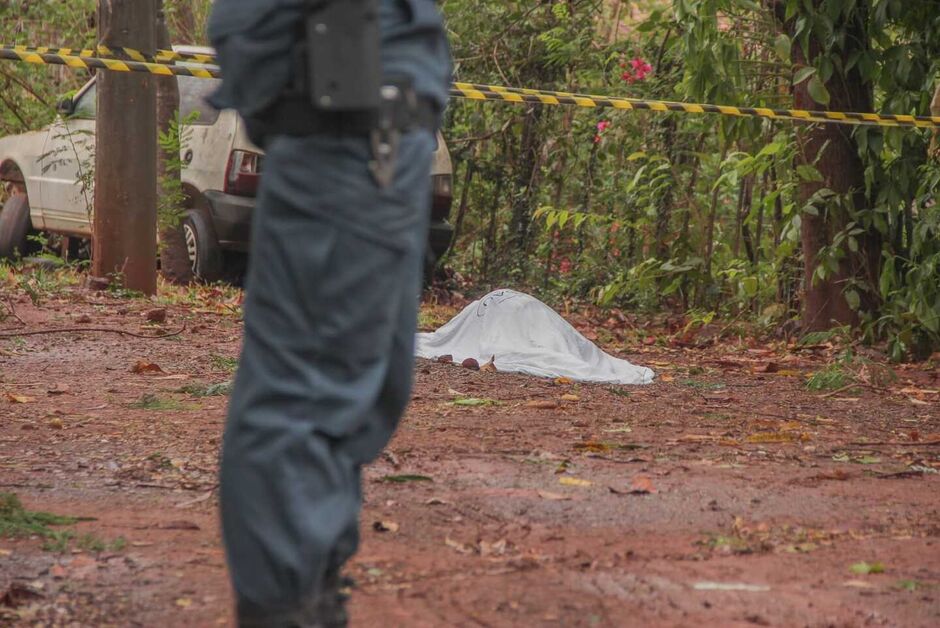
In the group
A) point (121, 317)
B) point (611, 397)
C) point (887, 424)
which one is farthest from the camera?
point (121, 317)

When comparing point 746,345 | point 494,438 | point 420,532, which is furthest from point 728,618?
point 746,345

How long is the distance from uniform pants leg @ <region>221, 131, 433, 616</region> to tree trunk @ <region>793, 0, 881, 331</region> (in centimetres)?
615

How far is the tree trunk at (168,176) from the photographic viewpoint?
1088 centimetres

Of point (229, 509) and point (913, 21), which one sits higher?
point (913, 21)

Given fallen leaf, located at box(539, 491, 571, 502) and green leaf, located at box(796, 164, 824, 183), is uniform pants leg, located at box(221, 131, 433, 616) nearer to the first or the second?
fallen leaf, located at box(539, 491, 571, 502)

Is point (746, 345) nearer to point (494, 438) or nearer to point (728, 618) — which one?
point (494, 438)

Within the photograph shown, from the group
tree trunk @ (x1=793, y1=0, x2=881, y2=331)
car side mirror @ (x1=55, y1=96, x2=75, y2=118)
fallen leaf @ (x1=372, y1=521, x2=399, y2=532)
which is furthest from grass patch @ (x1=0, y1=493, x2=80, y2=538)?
car side mirror @ (x1=55, y1=96, x2=75, y2=118)

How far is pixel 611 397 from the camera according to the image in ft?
20.6

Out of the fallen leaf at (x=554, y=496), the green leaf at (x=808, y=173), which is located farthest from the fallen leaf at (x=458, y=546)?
the green leaf at (x=808, y=173)

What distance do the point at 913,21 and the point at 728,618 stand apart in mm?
5644

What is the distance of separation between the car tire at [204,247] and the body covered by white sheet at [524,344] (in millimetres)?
3274

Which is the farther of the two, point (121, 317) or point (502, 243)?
point (502, 243)

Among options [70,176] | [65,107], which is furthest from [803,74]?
[70,176]

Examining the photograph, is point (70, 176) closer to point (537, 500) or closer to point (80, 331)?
point (80, 331)
